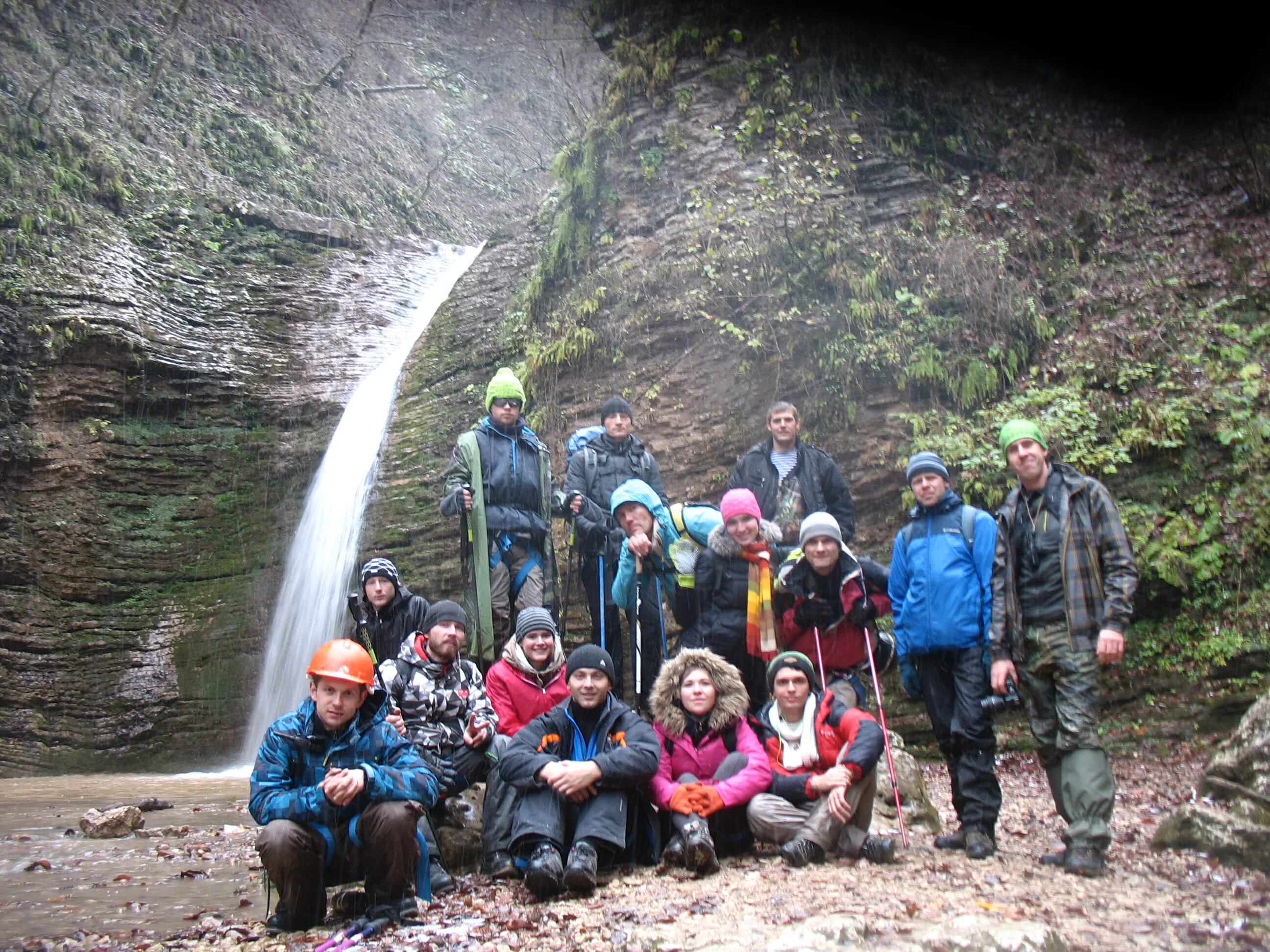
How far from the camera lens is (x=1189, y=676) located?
6.48 meters

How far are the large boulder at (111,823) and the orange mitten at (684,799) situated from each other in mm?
3589

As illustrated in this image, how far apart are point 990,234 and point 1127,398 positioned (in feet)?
9.38

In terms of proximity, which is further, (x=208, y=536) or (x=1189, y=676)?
(x=208, y=536)

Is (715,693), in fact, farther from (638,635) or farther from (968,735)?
(638,635)

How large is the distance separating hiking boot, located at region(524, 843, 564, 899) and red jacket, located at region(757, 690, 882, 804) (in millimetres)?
1113

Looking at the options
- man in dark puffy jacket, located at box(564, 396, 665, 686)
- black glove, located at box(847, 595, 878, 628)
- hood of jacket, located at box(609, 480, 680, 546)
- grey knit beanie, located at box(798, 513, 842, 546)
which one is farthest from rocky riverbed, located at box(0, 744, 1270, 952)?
man in dark puffy jacket, located at box(564, 396, 665, 686)

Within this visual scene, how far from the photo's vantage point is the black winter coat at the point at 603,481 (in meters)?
6.35

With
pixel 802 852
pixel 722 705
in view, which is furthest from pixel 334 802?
pixel 802 852

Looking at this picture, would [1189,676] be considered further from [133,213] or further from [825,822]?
[133,213]

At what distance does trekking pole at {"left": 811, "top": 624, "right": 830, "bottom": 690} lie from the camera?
193 inches

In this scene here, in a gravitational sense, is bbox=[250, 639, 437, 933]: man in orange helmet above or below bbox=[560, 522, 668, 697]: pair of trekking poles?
below

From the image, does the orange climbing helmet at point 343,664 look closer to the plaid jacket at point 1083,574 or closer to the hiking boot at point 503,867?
the hiking boot at point 503,867

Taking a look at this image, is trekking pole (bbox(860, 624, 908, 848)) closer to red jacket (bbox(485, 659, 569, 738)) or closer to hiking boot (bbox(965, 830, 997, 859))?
hiking boot (bbox(965, 830, 997, 859))

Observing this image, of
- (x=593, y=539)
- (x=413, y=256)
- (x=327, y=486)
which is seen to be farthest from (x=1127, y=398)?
(x=413, y=256)
